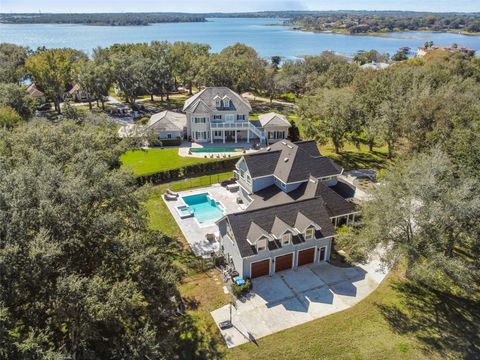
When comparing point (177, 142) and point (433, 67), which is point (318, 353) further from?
point (433, 67)

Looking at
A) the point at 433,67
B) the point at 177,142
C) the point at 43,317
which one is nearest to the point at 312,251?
the point at 43,317

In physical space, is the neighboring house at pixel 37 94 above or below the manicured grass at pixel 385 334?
above

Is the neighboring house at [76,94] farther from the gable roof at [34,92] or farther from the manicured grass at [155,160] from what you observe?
the manicured grass at [155,160]

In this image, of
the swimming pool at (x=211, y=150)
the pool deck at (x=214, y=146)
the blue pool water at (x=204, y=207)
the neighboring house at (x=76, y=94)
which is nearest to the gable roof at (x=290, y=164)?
the blue pool water at (x=204, y=207)

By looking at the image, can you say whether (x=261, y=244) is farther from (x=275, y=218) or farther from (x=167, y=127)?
(x=167, y=127)

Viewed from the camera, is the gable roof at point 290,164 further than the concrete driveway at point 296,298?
Yes

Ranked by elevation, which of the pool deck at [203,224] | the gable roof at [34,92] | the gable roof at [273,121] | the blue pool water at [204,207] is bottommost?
the blue pool water at [204,207]

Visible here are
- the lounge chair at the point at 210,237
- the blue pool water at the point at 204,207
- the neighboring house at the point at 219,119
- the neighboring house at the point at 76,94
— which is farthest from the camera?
the neighboring house at the point at 76,94
